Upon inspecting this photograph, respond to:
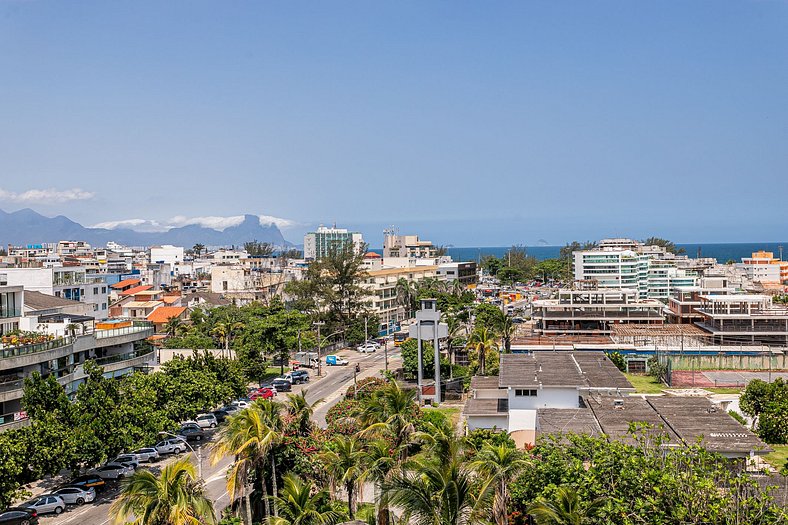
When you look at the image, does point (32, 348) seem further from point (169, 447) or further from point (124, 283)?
point (124, 283)

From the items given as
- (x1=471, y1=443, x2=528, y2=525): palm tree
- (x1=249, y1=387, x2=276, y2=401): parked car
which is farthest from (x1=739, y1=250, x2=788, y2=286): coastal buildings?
(x1=471, y1=443, x2=528, y2=525): palm tree

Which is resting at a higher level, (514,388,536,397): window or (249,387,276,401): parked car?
(514,388,536,397): window

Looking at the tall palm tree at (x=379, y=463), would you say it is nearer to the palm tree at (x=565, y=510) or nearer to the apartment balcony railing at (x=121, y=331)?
the palm tree at (x=565, y=510)

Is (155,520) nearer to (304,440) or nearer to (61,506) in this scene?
(304,440)

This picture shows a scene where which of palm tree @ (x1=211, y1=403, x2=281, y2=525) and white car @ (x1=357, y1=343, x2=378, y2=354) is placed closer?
palm tree @ (x1=211, y1=403, x2=281, y2=525)

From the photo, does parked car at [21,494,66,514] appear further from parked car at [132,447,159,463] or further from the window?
the window

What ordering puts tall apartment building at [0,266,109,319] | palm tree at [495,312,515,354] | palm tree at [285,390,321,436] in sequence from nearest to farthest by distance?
palm tree at [285,390,321,436]
palm tree at [495,312,515,354]
tall apartment building at [0,266,109,319]

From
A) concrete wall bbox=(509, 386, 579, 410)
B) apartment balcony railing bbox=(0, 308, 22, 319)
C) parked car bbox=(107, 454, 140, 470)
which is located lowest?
parked car bbox=(107, 454, 140, 470)
